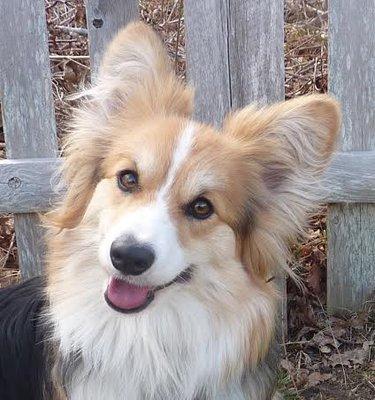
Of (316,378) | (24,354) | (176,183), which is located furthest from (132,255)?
(316,378)

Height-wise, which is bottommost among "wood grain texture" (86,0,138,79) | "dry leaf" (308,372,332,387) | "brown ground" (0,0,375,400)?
"dry leaf" (308,372,332,387)

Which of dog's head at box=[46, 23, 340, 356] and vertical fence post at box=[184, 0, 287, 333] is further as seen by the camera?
vertical fence post at box=[184, 0, 287, 333]

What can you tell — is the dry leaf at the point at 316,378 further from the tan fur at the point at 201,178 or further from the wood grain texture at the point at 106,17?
the wood grain texture at the point at 106,17

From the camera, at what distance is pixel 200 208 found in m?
2.36

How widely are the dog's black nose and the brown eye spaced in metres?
0.26

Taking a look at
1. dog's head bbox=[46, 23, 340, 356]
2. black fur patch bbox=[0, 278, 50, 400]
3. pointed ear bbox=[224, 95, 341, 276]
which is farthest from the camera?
black fur patch bbox=[0, 278, 50, 400]

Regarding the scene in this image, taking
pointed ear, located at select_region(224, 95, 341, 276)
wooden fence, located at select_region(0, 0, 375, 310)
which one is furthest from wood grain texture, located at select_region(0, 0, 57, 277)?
pointed ear, located at select_region(224, 95, 341, 276)

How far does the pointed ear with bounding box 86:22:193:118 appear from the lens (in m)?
2.55

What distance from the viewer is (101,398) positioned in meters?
2.51

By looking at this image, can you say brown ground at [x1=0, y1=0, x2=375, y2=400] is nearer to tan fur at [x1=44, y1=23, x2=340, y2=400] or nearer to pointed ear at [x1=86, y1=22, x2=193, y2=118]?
tan fur at [x1=44, y1=23, x2=340, y2=400]

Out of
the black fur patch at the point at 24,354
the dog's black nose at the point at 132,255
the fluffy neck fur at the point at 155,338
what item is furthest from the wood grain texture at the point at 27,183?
the dog's black nose at the point at 132,255

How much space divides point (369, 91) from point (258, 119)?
2.61 ft

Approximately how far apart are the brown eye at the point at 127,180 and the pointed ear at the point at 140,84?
0.28 meters

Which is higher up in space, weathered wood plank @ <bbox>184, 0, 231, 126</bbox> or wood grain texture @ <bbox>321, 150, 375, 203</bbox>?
weathered wood plank @ <bbox>184, 0, 231, 126</bbox>
